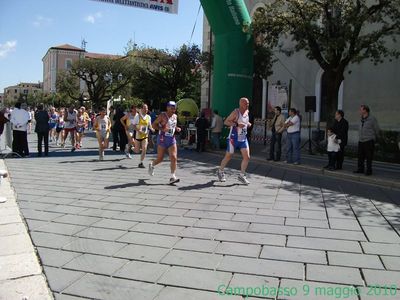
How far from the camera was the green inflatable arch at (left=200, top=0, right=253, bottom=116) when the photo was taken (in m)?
15.7

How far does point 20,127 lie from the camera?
1327cm

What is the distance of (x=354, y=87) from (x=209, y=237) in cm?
1873

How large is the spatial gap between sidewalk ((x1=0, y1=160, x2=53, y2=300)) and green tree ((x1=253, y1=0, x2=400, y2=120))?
38.5ft

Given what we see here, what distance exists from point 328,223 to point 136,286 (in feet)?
10.7

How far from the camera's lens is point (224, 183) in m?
9.21

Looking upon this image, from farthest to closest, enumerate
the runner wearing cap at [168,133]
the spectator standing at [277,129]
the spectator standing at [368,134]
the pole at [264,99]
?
the pole at [264,99]
the spectator standing at [277,129]
the spectator standing at [368,134]
the runner wearing cap at [168,133]

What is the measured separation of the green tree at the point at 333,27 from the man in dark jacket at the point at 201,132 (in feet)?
12.6

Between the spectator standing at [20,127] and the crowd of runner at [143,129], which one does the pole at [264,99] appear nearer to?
the crowd of runner at [143,129]

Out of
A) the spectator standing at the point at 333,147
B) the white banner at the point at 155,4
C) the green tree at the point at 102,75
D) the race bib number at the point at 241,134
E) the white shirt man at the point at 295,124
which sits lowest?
the spectator standing at the point at 333,147

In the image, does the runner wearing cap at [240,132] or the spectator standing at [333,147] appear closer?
the runner wearing cap at [240,132]

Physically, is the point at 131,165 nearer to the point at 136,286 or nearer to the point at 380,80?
the point at 136,286

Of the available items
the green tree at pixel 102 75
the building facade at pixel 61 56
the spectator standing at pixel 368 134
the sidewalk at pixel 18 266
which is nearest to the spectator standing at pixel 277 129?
the spectator standing at pixel 368 134

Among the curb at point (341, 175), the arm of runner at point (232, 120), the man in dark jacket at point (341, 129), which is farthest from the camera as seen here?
the man in dark jacket at point (341, 129)

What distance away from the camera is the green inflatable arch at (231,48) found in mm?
15680
